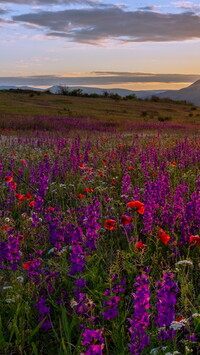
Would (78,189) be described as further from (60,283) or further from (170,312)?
(170,312)

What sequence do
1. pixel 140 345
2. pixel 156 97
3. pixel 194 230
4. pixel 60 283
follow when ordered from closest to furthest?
pixel 140 345, pixel 60 283, pixel 194 230, pixel 156 97

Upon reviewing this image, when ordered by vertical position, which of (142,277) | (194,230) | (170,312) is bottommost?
(194,230)

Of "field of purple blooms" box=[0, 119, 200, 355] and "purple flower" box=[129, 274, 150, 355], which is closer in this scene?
"purple flower" box=[129, 274, 150, 355]

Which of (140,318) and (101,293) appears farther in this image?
(101,293)

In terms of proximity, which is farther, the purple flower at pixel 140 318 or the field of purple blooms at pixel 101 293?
the field of purple blooms at pixel 101 293

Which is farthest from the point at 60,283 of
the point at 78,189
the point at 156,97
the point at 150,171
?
the point at 156,97

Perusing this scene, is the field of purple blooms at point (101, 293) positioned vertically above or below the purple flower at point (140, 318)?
below

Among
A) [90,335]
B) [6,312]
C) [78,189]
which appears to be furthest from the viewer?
→ [78,189]

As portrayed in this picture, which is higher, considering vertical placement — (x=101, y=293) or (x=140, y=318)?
(x=140, y=318)

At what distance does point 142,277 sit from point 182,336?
102 cm

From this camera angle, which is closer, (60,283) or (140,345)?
(140,345)

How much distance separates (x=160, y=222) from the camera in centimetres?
389

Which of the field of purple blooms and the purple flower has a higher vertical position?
the purple flower

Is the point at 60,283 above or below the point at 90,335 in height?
below
